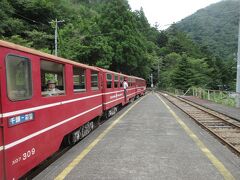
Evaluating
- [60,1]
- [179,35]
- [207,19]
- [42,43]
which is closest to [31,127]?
[42,43]

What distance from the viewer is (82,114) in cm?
961

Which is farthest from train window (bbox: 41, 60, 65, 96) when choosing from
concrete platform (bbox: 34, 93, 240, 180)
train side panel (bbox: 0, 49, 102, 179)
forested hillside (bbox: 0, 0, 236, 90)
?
forested hillside (bbox: 0, 0, 236, 90)

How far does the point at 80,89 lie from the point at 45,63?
3071 millimetres

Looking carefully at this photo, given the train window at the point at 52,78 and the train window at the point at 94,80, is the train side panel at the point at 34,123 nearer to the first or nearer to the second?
the train window at the point at 52,78

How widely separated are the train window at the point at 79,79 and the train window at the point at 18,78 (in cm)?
329

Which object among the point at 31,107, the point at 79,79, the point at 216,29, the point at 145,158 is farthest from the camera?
the point at 216,29

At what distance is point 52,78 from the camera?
7496 mm

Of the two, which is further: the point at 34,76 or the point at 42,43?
the point at 42,43

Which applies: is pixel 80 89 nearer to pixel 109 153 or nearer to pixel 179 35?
pixel 109 153

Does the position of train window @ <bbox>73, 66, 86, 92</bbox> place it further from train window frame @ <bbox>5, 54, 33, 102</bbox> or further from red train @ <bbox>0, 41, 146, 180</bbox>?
train window frame @ <bbox>5, 54, 33, 102</bbox>

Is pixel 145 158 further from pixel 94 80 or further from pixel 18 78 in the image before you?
pixel 94 80

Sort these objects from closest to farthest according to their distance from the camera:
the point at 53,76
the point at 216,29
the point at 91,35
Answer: the point at 53,76 < the point at 91,35 < the point at 216,29

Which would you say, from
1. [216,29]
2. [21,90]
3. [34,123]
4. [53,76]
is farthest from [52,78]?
[216,29]

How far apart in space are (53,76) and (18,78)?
2364 mm
